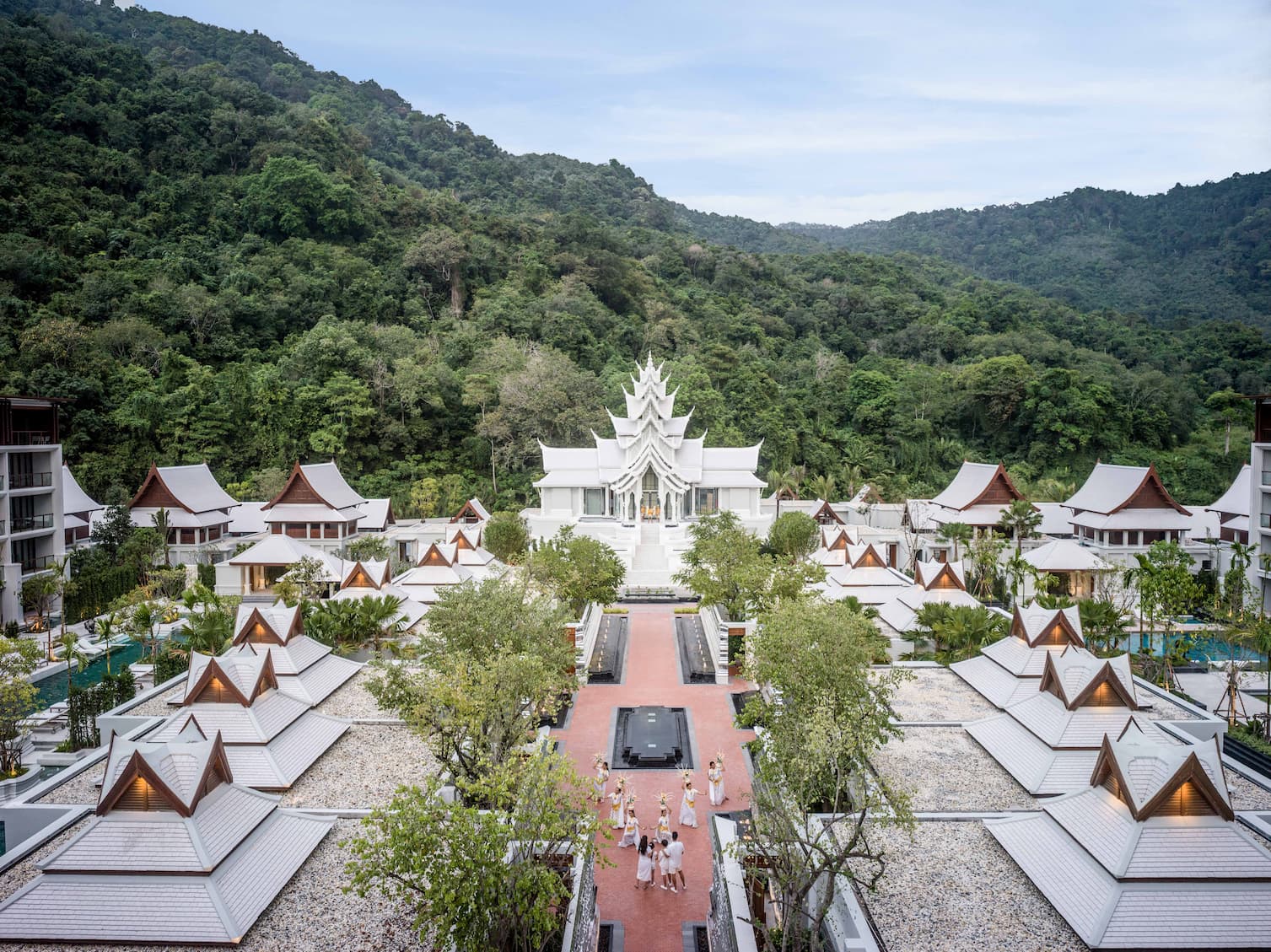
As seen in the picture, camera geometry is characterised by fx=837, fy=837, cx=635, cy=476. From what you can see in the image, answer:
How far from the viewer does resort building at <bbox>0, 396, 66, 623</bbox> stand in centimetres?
2791

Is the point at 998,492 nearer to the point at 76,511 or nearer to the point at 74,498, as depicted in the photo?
the point at 76,511

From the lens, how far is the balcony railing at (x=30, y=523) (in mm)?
29031

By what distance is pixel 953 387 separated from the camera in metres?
59.6

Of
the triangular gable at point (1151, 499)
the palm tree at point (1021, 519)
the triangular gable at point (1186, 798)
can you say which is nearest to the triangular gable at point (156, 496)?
the palm tree at point (1021, 519)

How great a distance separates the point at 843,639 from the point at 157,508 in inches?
1265

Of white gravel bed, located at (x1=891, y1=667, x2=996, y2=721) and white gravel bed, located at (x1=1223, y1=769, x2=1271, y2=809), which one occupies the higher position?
white gravel bed, located at (x1=891, y1=667, x2=996, y2=721)

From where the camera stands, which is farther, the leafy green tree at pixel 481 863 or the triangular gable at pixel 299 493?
the triangular gable at pixel 299 493

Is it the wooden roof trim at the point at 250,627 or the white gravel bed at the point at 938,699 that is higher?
the wooden roof trim at the point at 250,627

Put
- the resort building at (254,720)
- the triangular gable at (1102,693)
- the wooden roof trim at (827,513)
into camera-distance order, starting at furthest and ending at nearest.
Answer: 1. the wooden roof trim at (827,513)
2. the triangular gable at (1102,693)
3. the resort building at (254,720)

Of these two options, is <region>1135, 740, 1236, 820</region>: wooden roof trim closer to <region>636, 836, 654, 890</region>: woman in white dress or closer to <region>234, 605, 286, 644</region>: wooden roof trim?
<region>636, 836, 654, 890</region>: woman in white dress

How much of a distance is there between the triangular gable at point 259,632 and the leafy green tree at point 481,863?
A: 9.36 metres

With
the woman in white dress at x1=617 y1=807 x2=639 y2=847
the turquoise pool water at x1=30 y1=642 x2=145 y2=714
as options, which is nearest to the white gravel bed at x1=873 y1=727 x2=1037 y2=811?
the woman in white dress at x1=617 y1=807 x2=639 y2=847

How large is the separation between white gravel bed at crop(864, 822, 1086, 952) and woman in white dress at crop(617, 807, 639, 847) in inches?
166

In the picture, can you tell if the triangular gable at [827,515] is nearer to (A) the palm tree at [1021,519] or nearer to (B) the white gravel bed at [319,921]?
(A) the palm tree at [1021,519]
